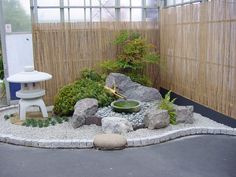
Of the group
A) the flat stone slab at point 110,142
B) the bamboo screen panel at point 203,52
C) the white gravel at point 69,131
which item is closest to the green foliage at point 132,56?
the bamboo screen panel at point 203,52

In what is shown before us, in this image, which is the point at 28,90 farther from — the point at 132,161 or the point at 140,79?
the point at 132,161

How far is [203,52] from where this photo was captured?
19.5ft

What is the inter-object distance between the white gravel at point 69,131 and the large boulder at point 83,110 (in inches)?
4.6

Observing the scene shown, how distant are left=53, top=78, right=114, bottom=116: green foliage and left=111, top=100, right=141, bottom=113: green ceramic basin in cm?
30

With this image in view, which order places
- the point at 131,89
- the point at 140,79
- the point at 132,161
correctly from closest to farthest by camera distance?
the point at 132,161 < the point at 131,89 < the point at 140,79

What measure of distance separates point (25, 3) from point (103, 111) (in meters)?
3.34

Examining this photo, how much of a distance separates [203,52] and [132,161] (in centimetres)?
283

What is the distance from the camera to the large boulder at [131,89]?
6499mm

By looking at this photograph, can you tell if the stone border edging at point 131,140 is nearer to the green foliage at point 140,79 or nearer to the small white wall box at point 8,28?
the green foliage at point 140,79

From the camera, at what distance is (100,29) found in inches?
289

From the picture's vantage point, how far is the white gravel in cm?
514

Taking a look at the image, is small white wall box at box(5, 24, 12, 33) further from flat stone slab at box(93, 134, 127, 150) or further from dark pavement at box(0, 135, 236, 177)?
flat stone slab at box(93, 134, 127, 150)

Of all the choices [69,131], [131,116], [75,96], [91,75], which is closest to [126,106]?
[131,116]

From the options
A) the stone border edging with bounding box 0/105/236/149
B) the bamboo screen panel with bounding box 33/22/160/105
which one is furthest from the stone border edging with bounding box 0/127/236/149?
the bamboo screen panel with bounding box 33/22/160/105
